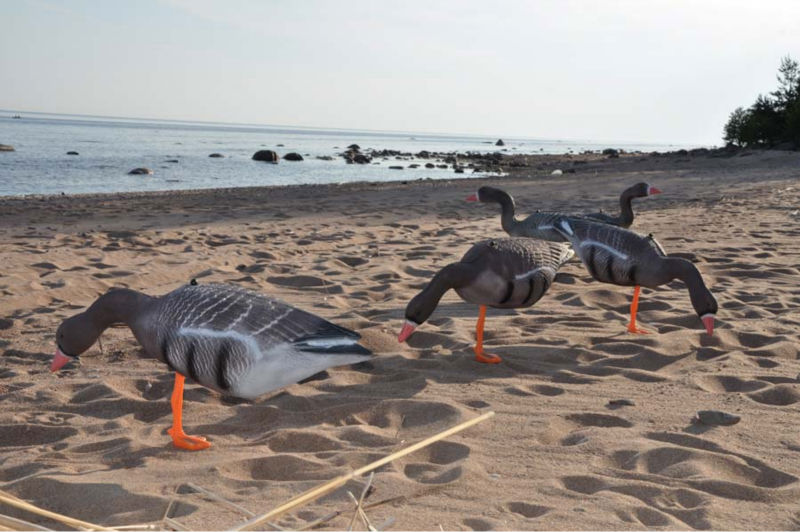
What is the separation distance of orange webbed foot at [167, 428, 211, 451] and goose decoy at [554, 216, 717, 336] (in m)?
3.84

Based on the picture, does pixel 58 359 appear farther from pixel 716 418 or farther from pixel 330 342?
pixel 716 418

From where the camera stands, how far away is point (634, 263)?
624 centimetres

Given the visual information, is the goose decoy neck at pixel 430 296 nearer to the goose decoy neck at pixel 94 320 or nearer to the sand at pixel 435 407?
the sand at pixel 435 407

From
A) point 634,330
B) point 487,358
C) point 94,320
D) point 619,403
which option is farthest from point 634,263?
point 94,320

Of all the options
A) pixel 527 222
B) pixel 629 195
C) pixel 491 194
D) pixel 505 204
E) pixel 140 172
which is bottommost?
pixel 140 172

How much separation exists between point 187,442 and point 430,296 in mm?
2025

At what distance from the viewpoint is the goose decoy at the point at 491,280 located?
17.6 feet

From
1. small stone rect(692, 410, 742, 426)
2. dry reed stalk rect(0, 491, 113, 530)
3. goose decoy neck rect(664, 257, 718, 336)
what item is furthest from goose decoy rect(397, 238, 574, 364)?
dry reed stalk rect(0, 491, 113, 530)

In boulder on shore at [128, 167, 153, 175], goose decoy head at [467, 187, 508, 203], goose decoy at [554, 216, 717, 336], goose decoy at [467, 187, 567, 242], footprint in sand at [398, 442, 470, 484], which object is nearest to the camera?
footprint in sand at [398, 442, 470, 484]

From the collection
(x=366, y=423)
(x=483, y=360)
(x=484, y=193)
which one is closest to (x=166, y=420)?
(x=366, y=423)

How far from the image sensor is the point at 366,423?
4.52m

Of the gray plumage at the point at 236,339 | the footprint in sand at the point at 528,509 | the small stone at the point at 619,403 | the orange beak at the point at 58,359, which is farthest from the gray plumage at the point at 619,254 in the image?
the orange beak at the point at 58,359

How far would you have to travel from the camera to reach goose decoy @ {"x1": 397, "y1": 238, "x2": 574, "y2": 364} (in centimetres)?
537

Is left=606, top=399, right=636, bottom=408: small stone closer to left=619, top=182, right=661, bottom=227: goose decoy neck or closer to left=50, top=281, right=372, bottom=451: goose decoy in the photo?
left=50, top=281, right=372, bottom=451: goose decoy
